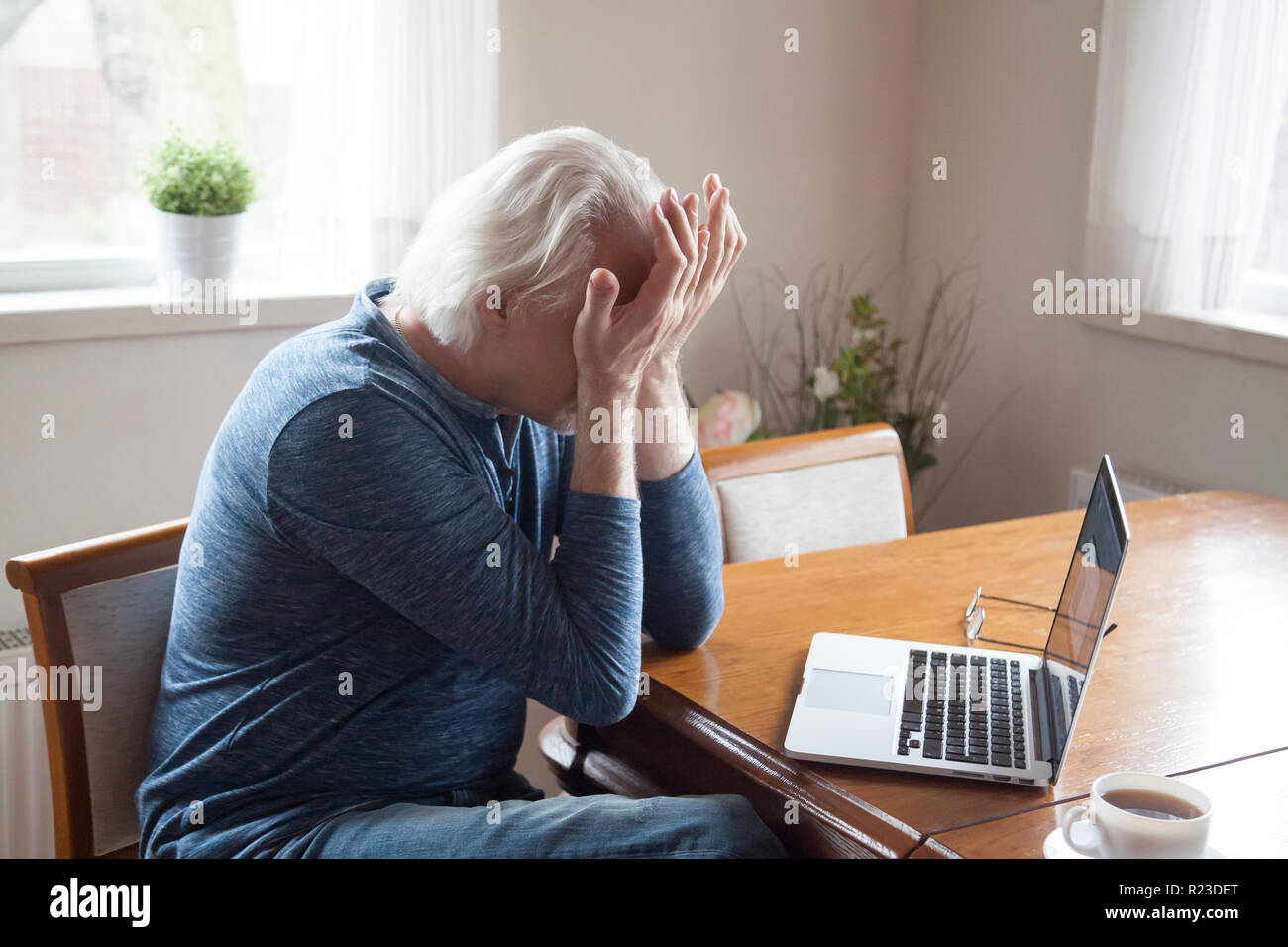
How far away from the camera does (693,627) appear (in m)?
1.38

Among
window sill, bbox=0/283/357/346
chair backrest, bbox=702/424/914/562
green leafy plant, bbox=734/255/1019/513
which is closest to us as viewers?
chair backrest, bbox=702/424/914/562

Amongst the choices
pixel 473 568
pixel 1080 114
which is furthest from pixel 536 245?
pixel 1080 114

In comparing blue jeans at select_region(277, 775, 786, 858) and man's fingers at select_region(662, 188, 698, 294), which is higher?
man's fingers at select_region(662, 188, 698, 294)

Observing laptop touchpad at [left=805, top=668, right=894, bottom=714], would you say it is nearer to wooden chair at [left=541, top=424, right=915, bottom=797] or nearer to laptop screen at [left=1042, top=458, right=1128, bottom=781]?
laptop screen at [left=1042, top=458, right=1128, bottom=781]

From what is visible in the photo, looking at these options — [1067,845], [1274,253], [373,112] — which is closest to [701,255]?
[1067,845]

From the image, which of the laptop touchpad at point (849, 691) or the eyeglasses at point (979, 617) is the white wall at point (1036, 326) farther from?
the laptop touchpad at point (849, 691)

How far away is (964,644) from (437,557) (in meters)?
0.62

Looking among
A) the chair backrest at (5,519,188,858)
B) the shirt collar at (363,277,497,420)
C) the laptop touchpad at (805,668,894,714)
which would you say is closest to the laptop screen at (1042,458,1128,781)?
the laptop touchpad at (805,668,894,714)

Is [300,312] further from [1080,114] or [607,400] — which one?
[1080,114]

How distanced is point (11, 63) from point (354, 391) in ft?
4.81

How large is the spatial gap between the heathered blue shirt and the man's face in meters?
0.08

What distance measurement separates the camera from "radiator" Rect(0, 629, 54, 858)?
1903mm

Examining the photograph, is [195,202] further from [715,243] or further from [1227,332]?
[1227,332]

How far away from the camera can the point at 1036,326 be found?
2.80m
